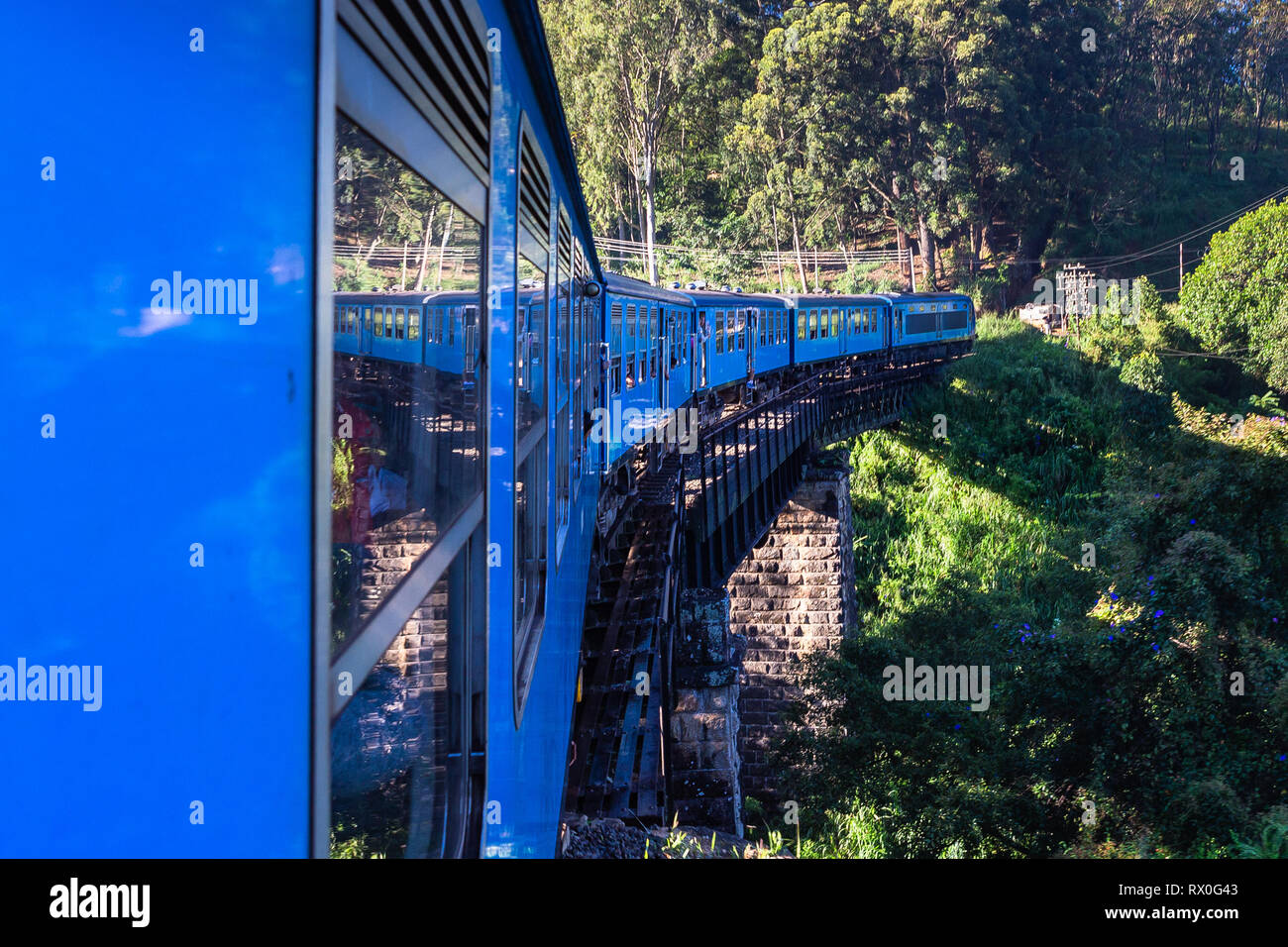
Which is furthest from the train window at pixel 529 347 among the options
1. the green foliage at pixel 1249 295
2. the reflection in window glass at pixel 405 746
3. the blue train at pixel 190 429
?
the green foliage at pixel 1249 295

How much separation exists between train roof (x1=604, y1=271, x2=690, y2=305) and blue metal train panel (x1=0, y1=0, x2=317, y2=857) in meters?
7.00

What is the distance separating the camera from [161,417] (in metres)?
0.92

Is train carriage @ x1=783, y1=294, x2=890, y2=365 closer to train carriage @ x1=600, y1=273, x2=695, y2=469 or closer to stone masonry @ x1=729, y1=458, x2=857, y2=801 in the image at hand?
stone masonry @ x1=729, y1=458, x2=857, y2=801

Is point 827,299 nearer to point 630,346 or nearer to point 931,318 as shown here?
point 931,318

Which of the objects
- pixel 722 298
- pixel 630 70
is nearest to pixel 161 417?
pixel 722 298

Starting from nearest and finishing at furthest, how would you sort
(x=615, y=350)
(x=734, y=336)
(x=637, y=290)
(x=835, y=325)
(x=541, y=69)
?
(x=541, y=69) → (x=615, y=350) → (x=637, y=290) → (x=734, y=336) → (x=835, y=325)

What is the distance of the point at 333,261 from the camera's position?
996 mm

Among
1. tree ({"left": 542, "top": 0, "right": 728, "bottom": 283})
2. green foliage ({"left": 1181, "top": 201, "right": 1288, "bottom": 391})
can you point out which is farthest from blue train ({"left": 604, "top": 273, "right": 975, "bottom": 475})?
tree ({"left": 542, "top": 0, "right": 728, "bottom": 283})

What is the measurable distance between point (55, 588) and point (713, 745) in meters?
10.9

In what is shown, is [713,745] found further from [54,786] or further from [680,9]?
[680,9]

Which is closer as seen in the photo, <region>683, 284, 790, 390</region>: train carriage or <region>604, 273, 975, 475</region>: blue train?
<region>604, 273, 975, 475</region>: blue train

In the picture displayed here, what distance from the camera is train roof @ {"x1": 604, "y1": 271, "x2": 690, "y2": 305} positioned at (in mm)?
8992

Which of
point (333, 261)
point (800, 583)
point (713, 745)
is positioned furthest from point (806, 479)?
point (333, 261)

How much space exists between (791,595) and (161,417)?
19698 millimetres
